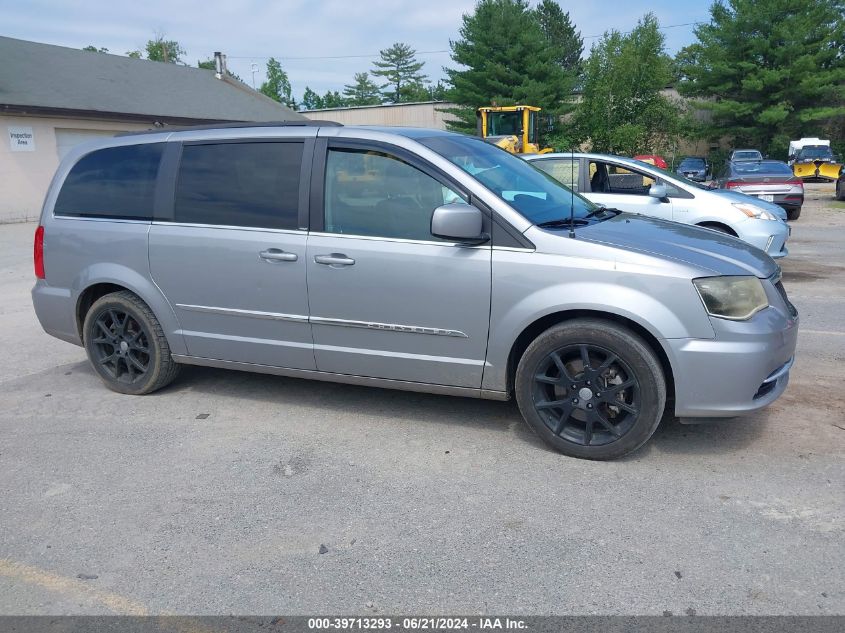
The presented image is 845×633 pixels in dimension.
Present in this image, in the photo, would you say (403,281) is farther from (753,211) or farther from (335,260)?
(753,211)

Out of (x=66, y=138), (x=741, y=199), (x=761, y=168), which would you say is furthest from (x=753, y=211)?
(x=66, y=138)

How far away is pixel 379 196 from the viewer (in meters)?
4.34

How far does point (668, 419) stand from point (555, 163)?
221 inches

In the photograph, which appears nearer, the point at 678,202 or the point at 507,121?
the point at 678,202

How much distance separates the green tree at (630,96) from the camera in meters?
38.0

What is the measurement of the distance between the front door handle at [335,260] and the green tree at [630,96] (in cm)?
3676

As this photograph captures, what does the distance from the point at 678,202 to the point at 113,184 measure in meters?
6.87

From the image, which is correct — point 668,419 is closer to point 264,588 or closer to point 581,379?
point 581,379

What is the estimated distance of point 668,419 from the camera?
14.8 feet

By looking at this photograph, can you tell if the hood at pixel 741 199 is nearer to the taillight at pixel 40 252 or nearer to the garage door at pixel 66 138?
the taillight at pixel 40 252

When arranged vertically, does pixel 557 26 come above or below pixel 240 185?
above

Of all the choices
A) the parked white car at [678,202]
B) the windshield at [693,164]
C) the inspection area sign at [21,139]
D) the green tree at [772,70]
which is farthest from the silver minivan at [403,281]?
the green tree at [772,70]

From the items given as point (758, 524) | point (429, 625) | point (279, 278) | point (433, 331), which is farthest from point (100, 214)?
point (758, 524)

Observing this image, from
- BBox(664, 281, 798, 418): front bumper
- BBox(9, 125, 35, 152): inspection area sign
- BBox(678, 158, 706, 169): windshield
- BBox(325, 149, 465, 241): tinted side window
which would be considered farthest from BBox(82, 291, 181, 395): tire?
BBox(678, 158, 706, 169): windshield
